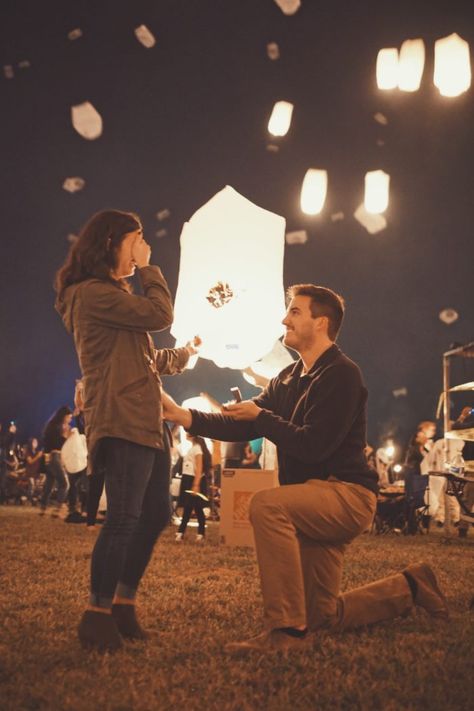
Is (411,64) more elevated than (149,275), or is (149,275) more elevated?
(411,64)

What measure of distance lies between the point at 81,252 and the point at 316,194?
7.31 meters

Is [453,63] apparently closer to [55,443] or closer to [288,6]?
[55,443]

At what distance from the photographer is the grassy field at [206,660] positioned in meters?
1.93

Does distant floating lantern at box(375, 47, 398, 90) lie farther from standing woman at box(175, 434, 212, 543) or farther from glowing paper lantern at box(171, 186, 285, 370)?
standing woman at box(175, 434, 212, 543)

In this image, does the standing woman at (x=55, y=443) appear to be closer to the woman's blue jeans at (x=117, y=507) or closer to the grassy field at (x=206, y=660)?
the grassy field at (x=206, y=660)

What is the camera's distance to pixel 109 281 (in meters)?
2.72

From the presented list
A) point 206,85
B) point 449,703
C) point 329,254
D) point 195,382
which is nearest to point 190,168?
point 206,85

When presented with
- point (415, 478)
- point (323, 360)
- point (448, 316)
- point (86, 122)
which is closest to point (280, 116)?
point (86, 122)

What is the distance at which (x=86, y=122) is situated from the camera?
1819 centimetres

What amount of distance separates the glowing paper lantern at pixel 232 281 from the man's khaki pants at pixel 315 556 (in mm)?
2786

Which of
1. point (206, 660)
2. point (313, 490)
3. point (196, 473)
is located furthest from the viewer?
point (196, 473)

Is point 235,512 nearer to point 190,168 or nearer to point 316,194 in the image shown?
point 316,194

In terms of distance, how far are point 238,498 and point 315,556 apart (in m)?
4.38

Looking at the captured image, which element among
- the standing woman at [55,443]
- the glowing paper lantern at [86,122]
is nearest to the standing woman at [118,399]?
the standing woman at [55,443]
